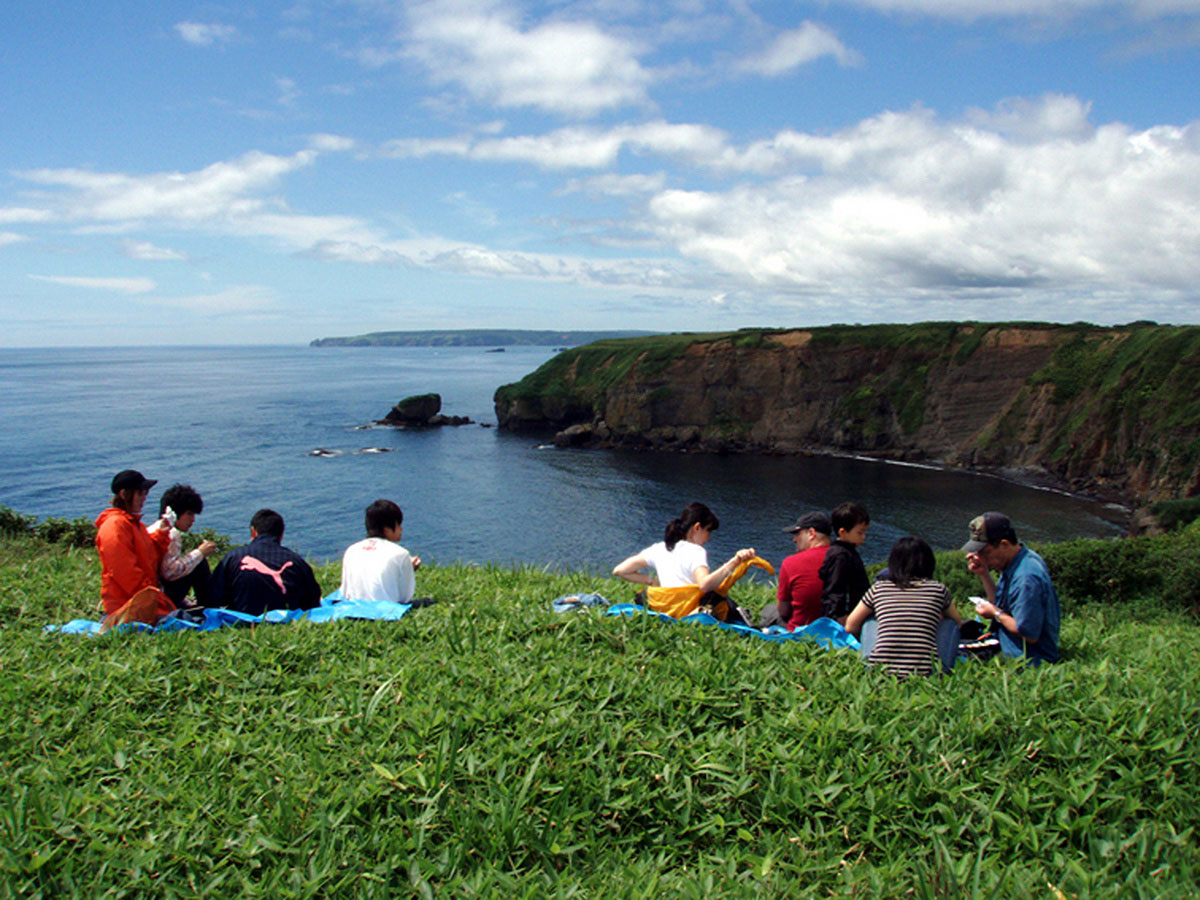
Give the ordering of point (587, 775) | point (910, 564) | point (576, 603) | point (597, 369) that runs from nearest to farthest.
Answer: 1. point (587, 775)
2. point (910, 564)
3. point (576, 603)
4. point (597, 369)

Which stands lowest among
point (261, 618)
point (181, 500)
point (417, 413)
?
point (417, 413)

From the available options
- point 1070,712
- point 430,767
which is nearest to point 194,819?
point 430,767

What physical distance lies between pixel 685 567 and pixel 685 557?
9 cm

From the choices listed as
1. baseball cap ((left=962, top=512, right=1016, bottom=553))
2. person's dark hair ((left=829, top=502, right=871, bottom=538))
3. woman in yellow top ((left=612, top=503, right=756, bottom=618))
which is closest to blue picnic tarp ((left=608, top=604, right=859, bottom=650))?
woman in yellow top ((left=612, top=503, right=756, bottom=618))

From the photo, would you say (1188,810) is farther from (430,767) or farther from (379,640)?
(379,640)

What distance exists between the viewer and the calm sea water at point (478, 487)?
4484 centimetres

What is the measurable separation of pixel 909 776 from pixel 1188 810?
1.30 metres

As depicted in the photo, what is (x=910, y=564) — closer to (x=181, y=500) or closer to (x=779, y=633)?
(x=779, y=633)

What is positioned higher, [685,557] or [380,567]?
[685,557]

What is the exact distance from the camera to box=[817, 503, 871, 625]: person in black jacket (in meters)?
6.82

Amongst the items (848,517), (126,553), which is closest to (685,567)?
(848,517)

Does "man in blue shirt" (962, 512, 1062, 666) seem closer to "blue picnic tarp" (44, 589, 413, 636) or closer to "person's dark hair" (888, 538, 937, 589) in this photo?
"person's dark hair" (888, 538, 937, 589)

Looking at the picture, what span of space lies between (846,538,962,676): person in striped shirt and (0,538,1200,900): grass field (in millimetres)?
235

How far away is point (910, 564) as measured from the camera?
559 centimetres
